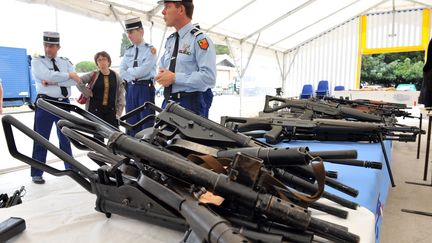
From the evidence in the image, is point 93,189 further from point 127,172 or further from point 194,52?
point 194,52

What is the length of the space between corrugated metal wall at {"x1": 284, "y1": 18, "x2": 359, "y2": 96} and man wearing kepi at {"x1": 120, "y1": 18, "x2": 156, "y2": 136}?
9.46m

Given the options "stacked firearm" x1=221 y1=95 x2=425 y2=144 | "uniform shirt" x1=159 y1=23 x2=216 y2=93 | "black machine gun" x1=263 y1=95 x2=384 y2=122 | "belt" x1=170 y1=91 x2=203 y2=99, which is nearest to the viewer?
"stacked firearm" x1=221 y1=95 x2=425 y2=144

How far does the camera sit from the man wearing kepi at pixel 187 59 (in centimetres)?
163

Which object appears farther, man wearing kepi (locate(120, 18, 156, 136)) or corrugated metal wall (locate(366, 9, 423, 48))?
corrugated metal wall (locate(366, 9, 423, 48))

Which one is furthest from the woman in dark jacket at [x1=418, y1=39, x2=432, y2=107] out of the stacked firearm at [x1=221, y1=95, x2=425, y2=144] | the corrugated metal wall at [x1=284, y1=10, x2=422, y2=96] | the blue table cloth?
the corrugated metal wall at [x1=284, y1=10, x2=422, y2=96]

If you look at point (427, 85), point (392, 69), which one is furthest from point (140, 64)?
point (392, 69)

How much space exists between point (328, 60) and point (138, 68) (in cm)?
984

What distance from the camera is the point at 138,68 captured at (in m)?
2.82

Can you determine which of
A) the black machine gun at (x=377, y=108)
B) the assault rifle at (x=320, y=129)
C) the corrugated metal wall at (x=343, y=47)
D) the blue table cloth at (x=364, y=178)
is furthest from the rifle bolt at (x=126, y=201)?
the corrugated metal wall at (x=343, y=47)

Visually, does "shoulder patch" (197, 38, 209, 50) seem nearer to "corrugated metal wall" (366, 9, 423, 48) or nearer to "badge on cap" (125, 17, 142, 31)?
"badge on cap" (125, 17, 142, 31)

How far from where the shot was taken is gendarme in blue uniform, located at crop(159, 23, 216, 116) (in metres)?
1.63

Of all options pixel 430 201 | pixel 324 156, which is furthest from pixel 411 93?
pixel 324 156

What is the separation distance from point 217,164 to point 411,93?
8.42 metres

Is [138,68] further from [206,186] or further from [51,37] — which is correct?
[206,186]
